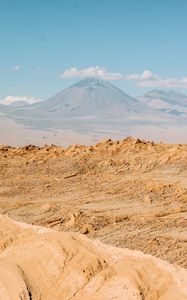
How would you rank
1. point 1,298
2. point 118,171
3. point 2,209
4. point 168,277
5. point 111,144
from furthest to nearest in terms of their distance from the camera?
point 111,144 < point 118,171 < point 2,209 < point 168,277 < point 1,298

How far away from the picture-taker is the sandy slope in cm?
1083

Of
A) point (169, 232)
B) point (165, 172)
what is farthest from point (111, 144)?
point (169, 232)

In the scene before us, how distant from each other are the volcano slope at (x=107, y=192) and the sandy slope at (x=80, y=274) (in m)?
4.95

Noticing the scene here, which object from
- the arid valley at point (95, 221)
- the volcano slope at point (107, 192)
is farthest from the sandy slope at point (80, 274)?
the volcano slope at point (107, 192)

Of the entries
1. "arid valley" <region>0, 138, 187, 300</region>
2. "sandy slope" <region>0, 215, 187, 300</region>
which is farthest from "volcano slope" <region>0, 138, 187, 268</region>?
"sandy slope" <region>0, 215, 187, 300</region>

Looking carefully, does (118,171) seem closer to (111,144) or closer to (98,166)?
(98,166)

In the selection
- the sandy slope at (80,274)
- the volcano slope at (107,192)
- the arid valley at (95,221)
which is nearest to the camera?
the sandy slope at (80,274)

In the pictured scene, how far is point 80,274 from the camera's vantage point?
1141 centimetres

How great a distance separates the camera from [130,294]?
35.7 ft

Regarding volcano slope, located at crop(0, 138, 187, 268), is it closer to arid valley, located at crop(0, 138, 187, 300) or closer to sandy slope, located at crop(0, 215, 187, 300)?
arid valley, located at crop(0, 138, 187, 300)

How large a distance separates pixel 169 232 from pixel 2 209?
823 centimetres

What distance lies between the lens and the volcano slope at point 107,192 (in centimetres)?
2028

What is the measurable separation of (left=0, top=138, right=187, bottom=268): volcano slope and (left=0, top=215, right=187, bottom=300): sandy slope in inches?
195

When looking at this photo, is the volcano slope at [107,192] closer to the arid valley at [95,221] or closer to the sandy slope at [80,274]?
the arid valley at [95,221]
